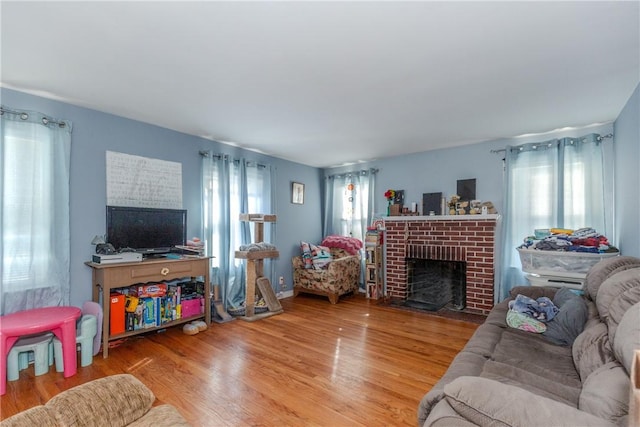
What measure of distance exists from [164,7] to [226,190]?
260 cm

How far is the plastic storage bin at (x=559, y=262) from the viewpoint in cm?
281

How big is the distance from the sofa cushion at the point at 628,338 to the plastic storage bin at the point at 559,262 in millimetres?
2163

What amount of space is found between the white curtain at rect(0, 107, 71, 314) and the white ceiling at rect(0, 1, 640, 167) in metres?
0.35

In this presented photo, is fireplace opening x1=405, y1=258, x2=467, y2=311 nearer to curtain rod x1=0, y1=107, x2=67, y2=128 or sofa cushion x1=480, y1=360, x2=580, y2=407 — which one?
sofa cushion x1=480, y1=360, x2=580, y2=407

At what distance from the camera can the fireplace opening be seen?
4.12 m

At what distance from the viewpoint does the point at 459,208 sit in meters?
4.05

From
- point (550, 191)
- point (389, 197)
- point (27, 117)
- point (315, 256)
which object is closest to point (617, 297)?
point (550, 191)

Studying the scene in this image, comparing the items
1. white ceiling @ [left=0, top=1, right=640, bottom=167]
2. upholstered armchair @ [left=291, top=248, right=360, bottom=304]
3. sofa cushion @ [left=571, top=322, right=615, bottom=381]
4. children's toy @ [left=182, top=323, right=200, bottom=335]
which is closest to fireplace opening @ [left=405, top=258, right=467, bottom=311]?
upholstered armchair @ [left=291, top=248, right=360, bottom=304]

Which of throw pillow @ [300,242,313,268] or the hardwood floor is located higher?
throw pillow @ [300,242,313,268]

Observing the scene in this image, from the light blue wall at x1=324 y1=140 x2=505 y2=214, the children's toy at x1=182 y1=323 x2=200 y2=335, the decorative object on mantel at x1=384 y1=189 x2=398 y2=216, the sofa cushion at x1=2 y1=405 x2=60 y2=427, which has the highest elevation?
the light blue wall at x1=324 y1=140 x2=505 y2=214

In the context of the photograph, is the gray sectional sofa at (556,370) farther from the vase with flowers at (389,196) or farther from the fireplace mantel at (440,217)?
the vase with flowers at (389,196)

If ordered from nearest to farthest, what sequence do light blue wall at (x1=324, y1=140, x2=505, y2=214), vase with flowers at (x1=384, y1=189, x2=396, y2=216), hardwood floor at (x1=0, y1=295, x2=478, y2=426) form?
1. hardwood floor at (x1=0, y1=295, x2=478, y2=426)
2. light blue wall at (x1=324, y1=140, x2=505, y2=214)
3. vase with flowers at (x1=384, y1=189, x2=396, y2=216)

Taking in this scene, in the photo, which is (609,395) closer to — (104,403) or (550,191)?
(104,403)

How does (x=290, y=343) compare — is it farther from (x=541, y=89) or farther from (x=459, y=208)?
(x=541, y=89)
